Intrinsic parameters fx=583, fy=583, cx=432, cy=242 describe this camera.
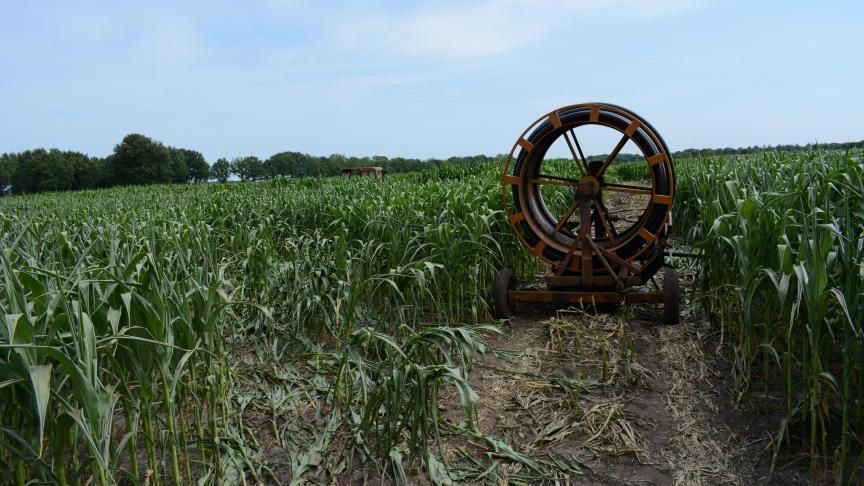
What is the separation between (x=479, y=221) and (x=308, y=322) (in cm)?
161

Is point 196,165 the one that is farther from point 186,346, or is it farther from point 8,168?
point 186,346

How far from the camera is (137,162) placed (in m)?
68.9

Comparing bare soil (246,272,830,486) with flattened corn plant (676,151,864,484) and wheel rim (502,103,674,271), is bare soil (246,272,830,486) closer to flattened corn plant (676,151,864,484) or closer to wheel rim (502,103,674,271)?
flattened corn plant (676,151,864,484)

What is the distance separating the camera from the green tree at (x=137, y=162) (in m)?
68.3

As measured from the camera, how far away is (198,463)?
9.20 feet

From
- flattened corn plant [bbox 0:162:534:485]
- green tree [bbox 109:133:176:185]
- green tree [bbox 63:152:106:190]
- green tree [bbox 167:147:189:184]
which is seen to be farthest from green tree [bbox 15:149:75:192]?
flattened corn plant [bbox 0:162:534:485]

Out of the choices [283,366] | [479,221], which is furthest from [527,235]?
[283,366]

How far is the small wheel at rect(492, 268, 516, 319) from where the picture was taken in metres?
5.08

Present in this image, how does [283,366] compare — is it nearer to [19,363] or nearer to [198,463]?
[198,463]

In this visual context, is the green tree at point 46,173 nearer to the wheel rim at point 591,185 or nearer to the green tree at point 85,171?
the green tree at point 85,171

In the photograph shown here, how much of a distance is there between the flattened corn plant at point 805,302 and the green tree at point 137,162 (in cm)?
7298

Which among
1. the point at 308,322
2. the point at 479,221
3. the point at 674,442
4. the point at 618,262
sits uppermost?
the point at 479,221

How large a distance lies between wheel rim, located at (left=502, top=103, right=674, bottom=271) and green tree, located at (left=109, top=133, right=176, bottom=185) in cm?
7068

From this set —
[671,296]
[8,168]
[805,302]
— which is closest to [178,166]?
[8,168]
